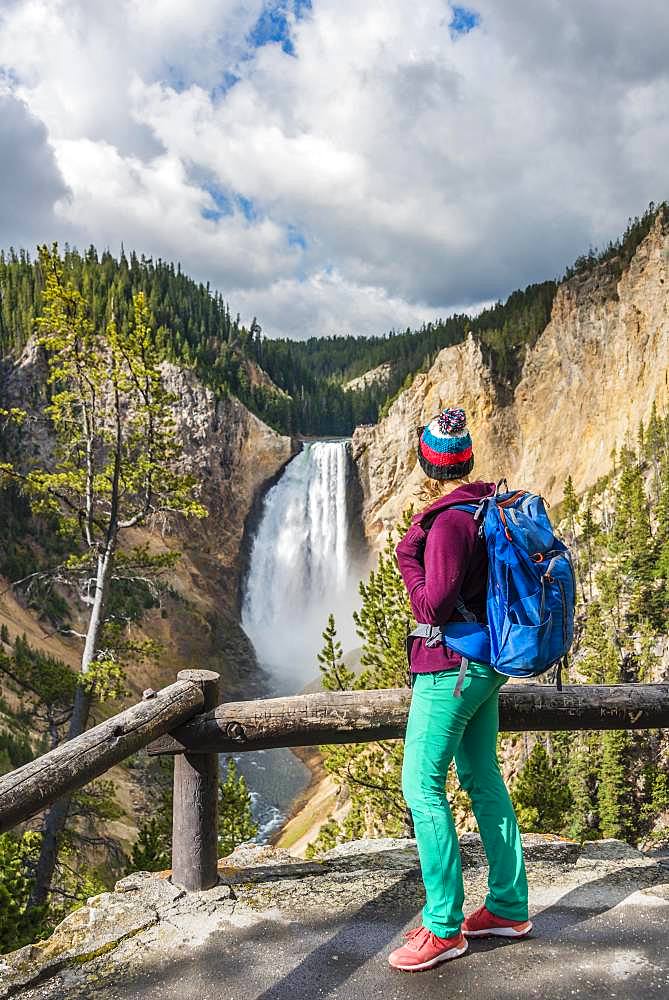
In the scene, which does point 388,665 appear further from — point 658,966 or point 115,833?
point 115,833

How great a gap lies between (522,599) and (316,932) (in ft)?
6.76

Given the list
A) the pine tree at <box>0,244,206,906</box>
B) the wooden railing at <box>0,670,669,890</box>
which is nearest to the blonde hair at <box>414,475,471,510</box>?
the wooden railing at <box>0,670,669,890</box>

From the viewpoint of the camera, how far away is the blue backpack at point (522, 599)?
120 inches

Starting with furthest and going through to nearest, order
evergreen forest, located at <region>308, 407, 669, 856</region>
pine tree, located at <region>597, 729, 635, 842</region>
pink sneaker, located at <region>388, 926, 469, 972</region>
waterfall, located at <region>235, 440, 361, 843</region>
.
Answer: waterfall, located at <region>235, 440, 361, 843</region>, pine tree, located at <region>597, 729, 635, 842</region>, evergreen forest, located at <region>308, 407, 669, 856</region>, pink sneaker, located at <region>388, 926, 469, 972</region>

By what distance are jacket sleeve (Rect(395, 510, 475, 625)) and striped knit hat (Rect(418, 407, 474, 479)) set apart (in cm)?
30

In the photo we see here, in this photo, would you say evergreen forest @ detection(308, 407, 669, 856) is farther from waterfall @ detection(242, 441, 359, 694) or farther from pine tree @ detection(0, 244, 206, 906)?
waterfall @ detection(242, 441, 359, 694)

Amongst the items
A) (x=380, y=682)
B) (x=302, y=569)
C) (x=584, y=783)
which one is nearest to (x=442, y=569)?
(x=380, y=682)

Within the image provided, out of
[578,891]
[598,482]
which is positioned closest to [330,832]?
[578,891]

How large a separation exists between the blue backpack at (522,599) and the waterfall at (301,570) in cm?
5156

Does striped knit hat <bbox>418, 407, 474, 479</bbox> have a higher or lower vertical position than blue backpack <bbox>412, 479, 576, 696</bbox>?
higher

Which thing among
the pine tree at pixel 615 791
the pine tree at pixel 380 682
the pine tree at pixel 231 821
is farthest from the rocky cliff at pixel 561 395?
the pine tree at pixel 380 682

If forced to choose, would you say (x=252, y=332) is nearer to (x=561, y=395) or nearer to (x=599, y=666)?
(x=561, y=395)

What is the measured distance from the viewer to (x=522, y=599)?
10.0 feet

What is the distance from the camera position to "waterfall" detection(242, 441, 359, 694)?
55.7m
